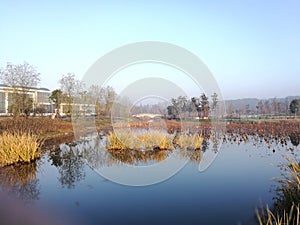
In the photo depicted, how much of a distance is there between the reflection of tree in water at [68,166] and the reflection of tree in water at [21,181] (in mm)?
625

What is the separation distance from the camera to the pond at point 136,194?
4.08m

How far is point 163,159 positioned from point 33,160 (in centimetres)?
387

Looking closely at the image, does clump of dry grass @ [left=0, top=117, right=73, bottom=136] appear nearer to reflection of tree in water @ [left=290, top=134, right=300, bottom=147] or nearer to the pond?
the pond

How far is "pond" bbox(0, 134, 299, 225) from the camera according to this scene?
4082 millimetres

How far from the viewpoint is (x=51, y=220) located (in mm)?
3916

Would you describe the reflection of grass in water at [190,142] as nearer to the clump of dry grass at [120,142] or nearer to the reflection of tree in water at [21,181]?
the clump of dry grass at [120,142]

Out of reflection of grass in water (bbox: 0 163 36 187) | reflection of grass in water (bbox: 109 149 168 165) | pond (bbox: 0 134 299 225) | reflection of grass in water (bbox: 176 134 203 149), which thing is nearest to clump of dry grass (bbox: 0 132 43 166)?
reflection of grass in water (bbox: 0 163 36 187)

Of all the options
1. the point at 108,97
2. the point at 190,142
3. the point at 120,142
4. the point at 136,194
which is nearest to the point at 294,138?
the point at 190,142

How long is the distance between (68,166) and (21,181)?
5.90 feet

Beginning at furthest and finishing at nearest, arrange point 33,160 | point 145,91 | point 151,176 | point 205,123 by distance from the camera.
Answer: point 205,123
point 145,91
point 33,160
point 151,176

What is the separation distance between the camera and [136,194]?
5.23 metres

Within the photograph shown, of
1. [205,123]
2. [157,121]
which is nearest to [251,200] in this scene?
[157,121]

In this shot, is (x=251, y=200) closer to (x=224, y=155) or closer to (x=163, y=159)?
(x=163, y=159)

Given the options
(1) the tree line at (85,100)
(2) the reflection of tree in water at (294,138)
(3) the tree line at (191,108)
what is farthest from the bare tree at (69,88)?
(2) the reflection of tree in water at (294,138)
